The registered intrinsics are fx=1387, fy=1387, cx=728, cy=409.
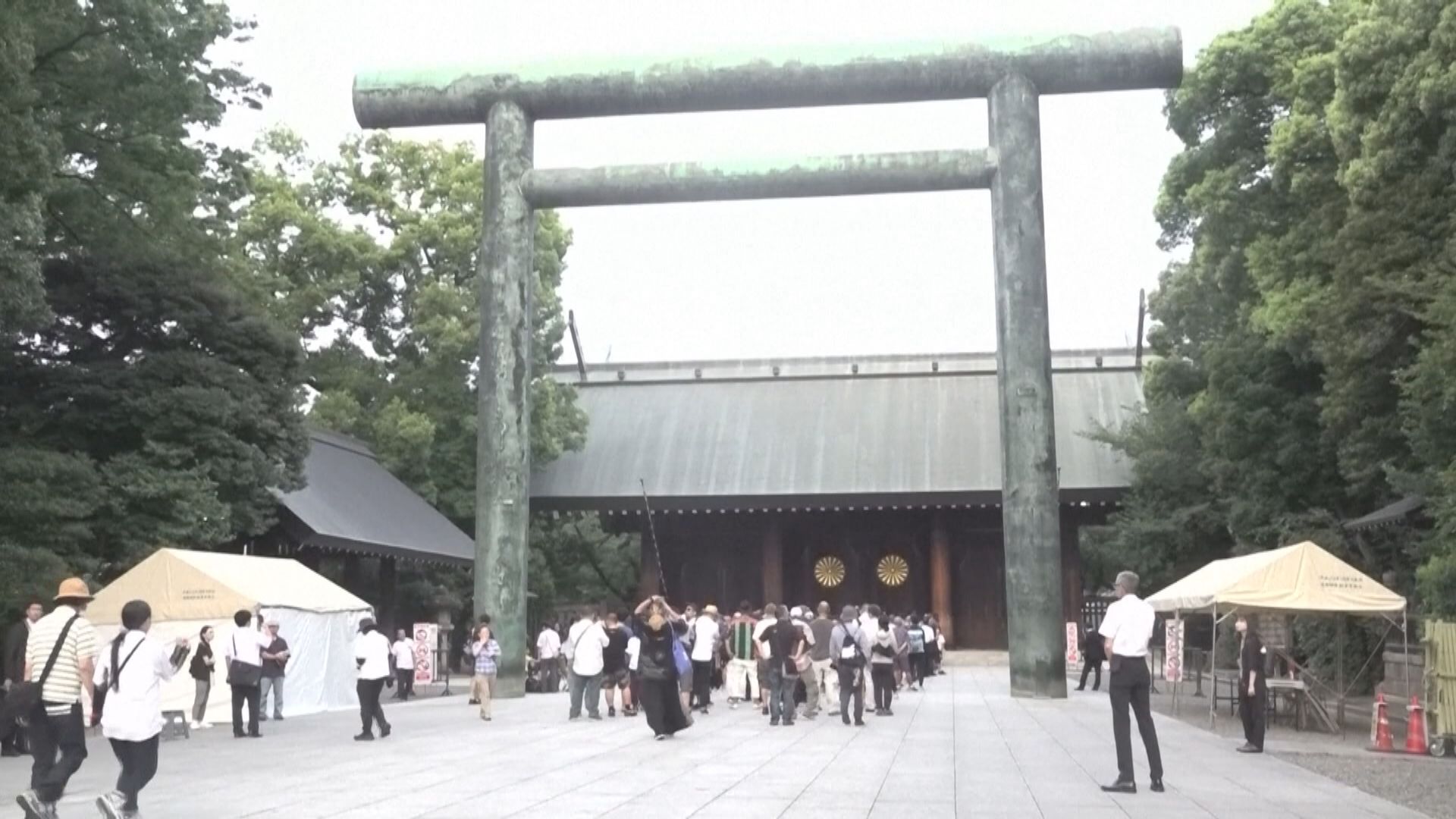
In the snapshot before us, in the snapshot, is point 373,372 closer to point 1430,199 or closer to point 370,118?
point 370,118

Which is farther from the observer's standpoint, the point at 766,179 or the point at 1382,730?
the point at 766,179

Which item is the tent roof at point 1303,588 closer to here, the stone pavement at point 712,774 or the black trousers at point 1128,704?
the stone pavement at point 712,774

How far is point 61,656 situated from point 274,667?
9.78 meters

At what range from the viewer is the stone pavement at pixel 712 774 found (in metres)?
9.90

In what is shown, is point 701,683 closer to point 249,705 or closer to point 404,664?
point 249,705

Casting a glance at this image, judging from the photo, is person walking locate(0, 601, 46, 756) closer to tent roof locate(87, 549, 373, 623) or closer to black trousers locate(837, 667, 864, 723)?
tent roof locate(87, 549, 373, 623)

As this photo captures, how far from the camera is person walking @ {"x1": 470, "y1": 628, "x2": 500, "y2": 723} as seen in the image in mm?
18500

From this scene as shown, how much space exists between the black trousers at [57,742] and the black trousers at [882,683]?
11.6 meters

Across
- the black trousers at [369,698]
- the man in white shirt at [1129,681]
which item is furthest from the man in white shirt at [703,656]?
the man in white shirt at [1129,681]

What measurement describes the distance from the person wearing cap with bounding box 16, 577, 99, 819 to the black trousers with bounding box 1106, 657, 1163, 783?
7.47 metres

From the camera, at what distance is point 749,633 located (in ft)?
75.6

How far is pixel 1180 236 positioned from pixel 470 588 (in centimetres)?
2013

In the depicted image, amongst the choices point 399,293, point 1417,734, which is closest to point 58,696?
point 1417,734

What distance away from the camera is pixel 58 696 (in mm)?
9398
